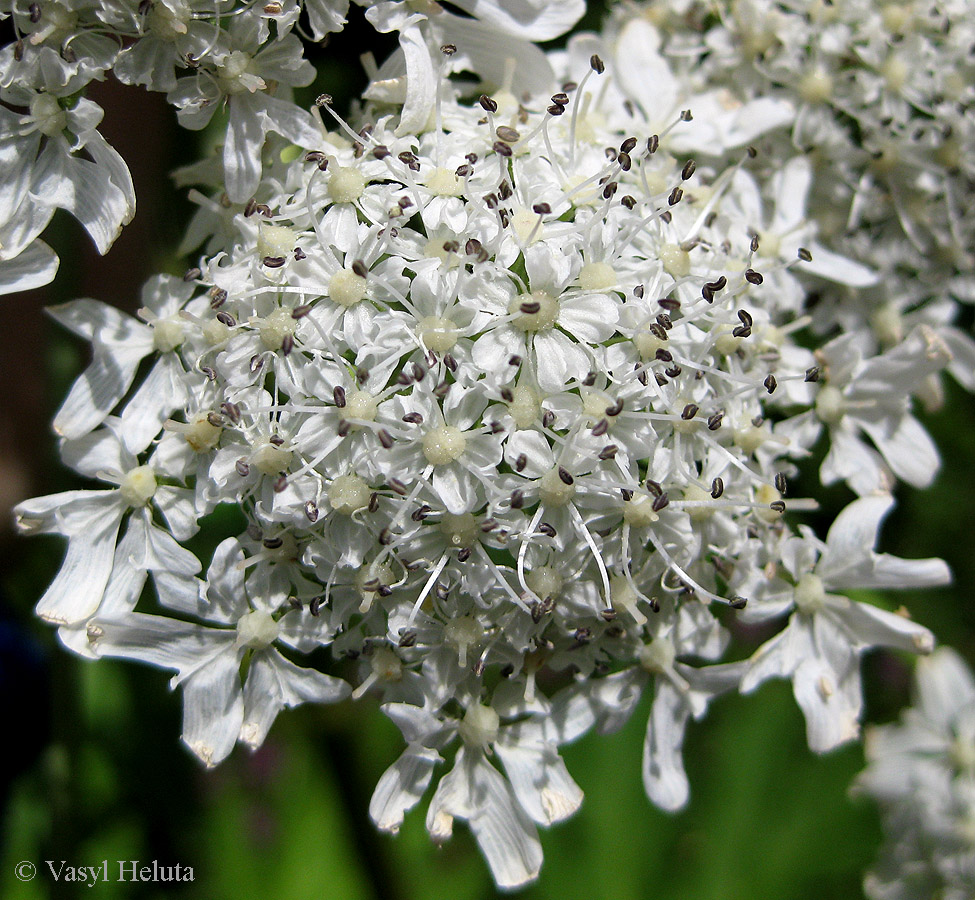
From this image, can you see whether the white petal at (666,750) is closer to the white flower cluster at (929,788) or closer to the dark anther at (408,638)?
the dark anther at (408,638)

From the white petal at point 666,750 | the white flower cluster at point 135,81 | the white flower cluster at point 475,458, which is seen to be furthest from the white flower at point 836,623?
the white flower cluster at point 135,81

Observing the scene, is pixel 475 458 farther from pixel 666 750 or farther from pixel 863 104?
pixel 863 104

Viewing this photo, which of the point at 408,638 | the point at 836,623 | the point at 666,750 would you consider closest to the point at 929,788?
the point at 836,623

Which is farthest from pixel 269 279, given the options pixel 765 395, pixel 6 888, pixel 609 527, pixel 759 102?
pixel 6 888

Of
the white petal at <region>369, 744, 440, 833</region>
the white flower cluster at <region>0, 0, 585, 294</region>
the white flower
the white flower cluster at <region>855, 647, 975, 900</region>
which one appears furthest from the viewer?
the white flower cluster at <region>855, 647, 975, 900</region>

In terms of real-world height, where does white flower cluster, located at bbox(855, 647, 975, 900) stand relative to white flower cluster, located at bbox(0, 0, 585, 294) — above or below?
below

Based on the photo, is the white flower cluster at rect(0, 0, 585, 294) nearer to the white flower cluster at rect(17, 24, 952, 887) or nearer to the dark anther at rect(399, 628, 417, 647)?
the white flower cluster at rect(17, 24, 952, 887)

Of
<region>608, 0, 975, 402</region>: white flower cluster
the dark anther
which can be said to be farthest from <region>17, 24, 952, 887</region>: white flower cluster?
<region>608, 0, 975, 402</region>: white flower cluster
